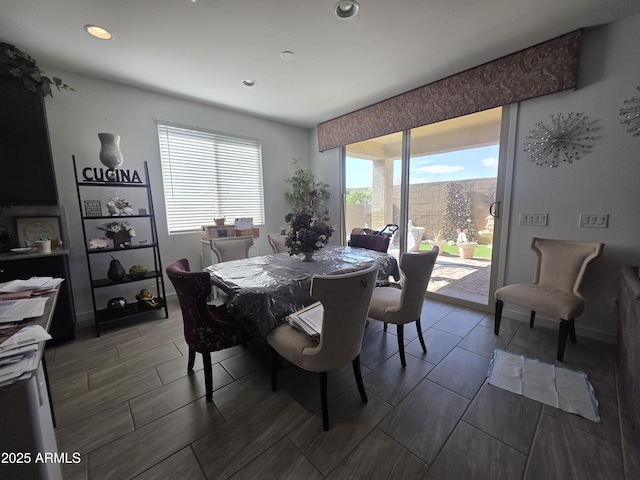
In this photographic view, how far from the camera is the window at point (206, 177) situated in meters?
3.40

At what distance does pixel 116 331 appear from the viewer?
264 cm

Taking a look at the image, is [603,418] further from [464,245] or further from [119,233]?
[119,233]

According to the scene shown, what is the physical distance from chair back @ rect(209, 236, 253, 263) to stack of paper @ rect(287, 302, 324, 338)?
1.51m

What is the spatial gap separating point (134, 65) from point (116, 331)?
9.13 ft

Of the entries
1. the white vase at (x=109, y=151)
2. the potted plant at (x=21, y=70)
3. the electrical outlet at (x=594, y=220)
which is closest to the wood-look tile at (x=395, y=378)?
the electrical outlet at (x=594, y=220)

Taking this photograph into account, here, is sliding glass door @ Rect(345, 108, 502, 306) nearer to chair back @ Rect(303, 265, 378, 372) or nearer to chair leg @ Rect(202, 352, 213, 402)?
chair back @ Rect(303, 265, 378, 372)

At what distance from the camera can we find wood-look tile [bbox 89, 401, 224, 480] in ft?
4.12

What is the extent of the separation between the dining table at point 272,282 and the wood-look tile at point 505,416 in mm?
1119

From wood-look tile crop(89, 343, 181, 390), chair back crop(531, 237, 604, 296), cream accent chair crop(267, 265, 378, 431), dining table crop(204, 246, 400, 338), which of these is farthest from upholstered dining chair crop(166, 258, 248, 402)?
chair back crop(531, 237, 604, 296)

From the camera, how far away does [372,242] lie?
310cm

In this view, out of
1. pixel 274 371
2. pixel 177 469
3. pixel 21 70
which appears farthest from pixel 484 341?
pixel 21 70

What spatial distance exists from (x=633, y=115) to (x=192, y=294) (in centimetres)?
367

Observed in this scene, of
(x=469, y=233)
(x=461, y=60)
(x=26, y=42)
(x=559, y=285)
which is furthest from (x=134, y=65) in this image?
(x=559, y=285)

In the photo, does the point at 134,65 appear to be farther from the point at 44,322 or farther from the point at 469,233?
the point at 469,233
